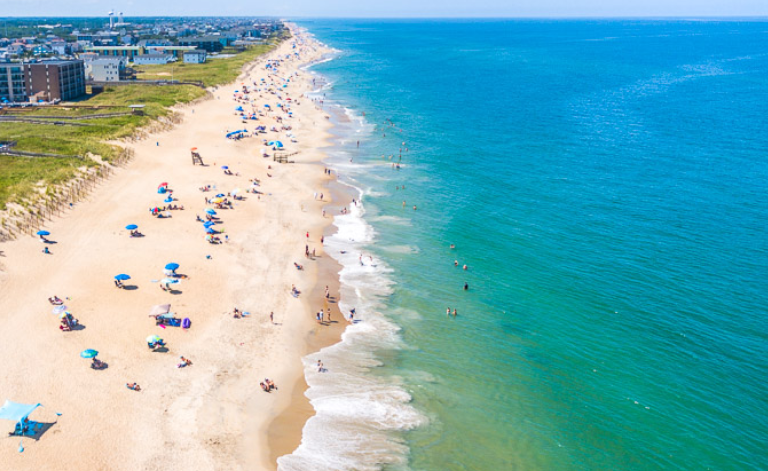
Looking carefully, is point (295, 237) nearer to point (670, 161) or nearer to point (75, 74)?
point (670, 161)

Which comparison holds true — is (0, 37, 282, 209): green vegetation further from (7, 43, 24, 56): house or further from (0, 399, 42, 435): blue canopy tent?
(7, 43, 24, 56): house

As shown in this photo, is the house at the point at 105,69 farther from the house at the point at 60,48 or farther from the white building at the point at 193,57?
the house at the point at 60,48

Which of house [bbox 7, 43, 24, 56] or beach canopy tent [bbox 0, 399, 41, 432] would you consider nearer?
beach canopy tent [bbox 0, 399, 41, 432]

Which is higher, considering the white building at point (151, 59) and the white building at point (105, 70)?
the white building at point (151, 59)

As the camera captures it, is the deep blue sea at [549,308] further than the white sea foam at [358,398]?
Yes

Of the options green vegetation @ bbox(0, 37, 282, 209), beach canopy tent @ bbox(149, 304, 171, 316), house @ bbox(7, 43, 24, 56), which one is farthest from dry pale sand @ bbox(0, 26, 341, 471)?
house @ bbox(7, 43, 24, 56)

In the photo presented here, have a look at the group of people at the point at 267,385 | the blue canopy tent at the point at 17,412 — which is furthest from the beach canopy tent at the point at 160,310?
the blue canopy tent at the point at 17,412
